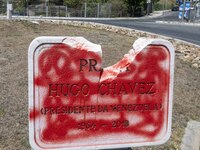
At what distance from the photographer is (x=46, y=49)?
2803mm

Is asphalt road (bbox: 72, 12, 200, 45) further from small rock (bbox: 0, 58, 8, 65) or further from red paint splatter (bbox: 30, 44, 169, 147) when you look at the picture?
red paint splatter (bbox: 30, 44, 169, 147)

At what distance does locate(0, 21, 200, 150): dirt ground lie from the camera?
546 centimetres

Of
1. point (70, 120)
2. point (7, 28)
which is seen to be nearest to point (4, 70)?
point (70, 120)

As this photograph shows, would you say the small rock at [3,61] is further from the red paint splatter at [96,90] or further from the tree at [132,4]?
the tree at [132,4]

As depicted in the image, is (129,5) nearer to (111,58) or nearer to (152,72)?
(111,58)

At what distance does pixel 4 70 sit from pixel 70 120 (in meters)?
6.44

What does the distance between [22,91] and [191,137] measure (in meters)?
2.91

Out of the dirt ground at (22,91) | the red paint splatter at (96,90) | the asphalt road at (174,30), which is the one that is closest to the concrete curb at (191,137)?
the dirt ground at (22,91)

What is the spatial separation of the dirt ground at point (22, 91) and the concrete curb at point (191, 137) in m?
0.08

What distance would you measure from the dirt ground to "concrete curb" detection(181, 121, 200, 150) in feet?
0.25

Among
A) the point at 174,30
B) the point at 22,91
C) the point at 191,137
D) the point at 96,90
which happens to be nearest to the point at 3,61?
the point at 22,91

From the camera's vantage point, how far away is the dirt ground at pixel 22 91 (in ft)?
17.9

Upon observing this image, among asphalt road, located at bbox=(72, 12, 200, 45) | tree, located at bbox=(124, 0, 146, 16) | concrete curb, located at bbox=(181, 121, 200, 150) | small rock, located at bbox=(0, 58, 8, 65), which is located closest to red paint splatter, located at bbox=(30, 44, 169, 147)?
concrete curb, located at bbox=(181, 121, 200, 150)

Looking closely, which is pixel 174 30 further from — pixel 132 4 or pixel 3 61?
pixel 132 4
